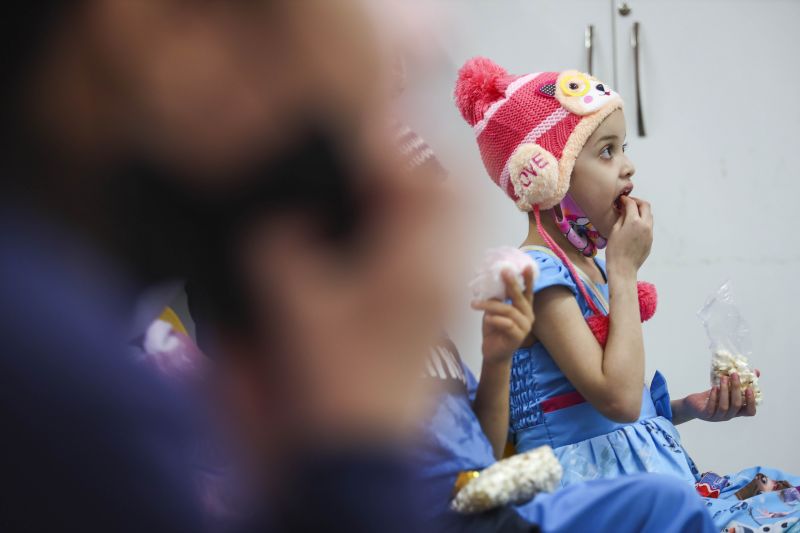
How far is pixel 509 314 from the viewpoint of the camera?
0.51 metres

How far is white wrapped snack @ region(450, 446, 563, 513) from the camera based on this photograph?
1.55 ft

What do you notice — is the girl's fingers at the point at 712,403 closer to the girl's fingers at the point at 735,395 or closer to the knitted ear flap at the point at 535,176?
A: the girl's fingers at the point at 735,395

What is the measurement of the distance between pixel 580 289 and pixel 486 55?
29.6 inches

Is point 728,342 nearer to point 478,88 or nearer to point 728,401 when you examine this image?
point 728,401

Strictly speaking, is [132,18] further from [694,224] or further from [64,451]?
[694,224]

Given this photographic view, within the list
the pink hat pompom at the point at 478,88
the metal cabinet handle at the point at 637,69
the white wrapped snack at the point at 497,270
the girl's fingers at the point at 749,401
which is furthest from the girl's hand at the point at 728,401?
the metal cabinet handle at the point at 637,69

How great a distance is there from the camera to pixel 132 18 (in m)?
0.40

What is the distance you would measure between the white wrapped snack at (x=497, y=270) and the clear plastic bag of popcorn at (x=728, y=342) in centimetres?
56

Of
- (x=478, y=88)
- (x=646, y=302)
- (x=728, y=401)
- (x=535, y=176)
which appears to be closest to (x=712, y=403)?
(x=728, y=401)

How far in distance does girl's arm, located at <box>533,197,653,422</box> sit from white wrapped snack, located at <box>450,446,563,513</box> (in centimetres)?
31

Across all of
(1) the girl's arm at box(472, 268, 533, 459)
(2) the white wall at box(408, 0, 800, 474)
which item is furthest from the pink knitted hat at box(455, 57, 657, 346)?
(2) the white wall at box(408, 0, 800, 474)

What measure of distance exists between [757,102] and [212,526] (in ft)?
5.85

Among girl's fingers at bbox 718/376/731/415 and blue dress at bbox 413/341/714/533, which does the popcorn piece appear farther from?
blue dress at bbox 413/341/714/533

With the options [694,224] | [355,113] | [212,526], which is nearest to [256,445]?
[212,526]
